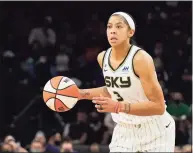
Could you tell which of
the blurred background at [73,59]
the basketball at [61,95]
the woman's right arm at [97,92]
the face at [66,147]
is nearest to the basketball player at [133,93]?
the woman's right arm at [97,92]

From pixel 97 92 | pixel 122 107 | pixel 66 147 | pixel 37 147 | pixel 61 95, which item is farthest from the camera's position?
pixel 37 147

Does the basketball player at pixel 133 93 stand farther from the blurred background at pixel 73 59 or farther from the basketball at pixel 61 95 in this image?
the blurred background at pixel 73 59

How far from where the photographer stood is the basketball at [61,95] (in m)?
6.39

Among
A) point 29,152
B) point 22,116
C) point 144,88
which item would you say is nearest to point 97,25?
A: point 22,116

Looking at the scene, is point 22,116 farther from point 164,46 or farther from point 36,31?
point 164,46

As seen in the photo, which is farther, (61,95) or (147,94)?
(61,95)

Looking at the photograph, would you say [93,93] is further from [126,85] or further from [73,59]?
[73,59]

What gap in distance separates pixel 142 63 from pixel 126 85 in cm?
32

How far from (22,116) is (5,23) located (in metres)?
2.45

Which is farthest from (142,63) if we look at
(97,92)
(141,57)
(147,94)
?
(97,92)

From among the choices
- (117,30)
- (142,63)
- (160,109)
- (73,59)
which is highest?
(117,30)

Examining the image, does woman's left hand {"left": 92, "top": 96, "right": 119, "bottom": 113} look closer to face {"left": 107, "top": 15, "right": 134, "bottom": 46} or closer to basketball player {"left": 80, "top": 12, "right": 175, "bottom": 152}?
basketball player {"left": 80, "top": 12, "right": 175, "bottom": 152}

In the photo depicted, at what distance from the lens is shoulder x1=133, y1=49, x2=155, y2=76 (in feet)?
19.6

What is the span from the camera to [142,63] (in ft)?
19.7
